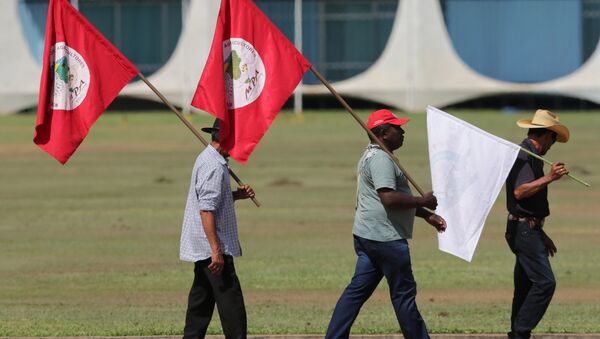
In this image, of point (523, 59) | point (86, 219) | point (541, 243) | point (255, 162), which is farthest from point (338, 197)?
point (523, 59)

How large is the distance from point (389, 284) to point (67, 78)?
9.34 ft

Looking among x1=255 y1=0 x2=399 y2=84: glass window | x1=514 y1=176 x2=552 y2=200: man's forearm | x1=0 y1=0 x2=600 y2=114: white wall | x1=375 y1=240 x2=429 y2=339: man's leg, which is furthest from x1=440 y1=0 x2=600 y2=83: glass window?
x1=375 y1=240 x2=429 y2=339: man's leg

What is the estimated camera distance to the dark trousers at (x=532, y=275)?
35.3 ft

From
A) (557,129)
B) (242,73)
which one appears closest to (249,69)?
(242,73)

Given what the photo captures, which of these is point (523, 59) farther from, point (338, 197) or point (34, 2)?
point (338, 197)

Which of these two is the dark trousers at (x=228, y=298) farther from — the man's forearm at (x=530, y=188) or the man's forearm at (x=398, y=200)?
the man's forearm at (x=530, y=188)

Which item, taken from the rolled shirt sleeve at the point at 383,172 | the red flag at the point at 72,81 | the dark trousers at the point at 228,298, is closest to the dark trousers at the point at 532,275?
the rolled shirt sleeve at the point at 383,172

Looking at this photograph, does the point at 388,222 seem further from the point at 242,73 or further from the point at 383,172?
the point at 242,73

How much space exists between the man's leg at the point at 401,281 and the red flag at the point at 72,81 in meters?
2.34

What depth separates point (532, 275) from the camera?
1084 cm

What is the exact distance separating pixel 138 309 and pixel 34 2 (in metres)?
51.6

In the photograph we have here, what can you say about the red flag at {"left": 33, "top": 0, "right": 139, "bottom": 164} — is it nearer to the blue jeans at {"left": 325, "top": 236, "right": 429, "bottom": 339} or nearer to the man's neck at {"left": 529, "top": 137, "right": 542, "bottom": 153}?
the blue jeans at {"left": 325, "top": 236, "right": 429, "bottom": 339}

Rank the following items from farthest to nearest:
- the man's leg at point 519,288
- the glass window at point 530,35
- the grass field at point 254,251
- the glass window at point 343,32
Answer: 1. the glass window at point 343,32
2. the glass window at point 530,35
3. the grass field at point 254,251
4. the man's leg at point 519,288

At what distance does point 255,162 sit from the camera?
31.8 m
